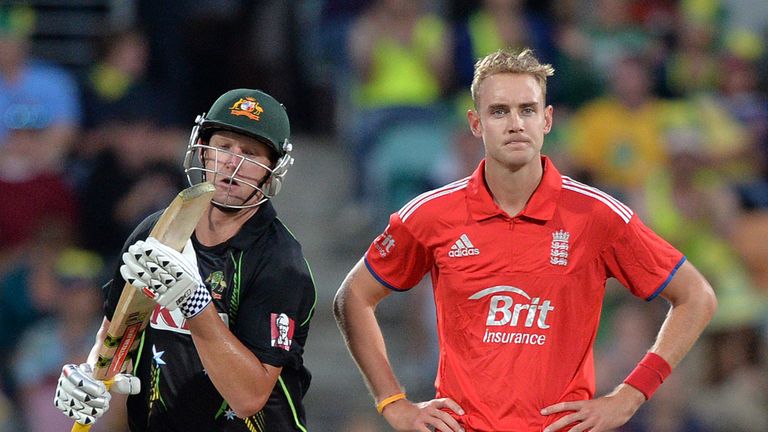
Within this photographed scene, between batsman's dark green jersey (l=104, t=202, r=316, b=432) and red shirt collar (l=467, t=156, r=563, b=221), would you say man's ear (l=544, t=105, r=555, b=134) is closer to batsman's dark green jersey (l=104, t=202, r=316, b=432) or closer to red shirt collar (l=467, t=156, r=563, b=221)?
red shirt collar (l=467, t=156, r=563, b=221)

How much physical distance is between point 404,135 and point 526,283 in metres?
4.61

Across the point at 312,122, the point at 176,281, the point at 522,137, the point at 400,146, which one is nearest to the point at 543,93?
the point at 522,137

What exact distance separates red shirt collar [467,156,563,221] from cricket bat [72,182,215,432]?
94 cm

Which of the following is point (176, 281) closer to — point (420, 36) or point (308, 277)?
point (308, 277)

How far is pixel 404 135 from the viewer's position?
9180 millimetres

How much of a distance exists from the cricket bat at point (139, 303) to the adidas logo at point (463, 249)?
88 cm

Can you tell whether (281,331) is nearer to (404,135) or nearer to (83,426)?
(83,426)

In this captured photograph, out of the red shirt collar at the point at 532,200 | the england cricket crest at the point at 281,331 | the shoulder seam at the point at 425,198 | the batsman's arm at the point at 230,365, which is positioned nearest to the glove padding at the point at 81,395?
the batsman's arm at the point at 230,365

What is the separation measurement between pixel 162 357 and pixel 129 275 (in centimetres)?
56

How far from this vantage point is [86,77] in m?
9.48

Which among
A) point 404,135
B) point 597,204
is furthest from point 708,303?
point 404,135

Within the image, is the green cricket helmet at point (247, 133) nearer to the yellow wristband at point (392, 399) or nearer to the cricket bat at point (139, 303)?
the cricket bat at point (139, 303)

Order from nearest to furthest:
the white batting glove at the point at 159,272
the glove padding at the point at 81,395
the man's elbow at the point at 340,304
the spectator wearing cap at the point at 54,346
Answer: the white batting glove at the point at 159,272, the glove padding at the point at 81,395, the man's elbow at the point at 340,304, the spectator wearing cap at the point at 54,346

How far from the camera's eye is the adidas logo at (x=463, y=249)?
473 cm
